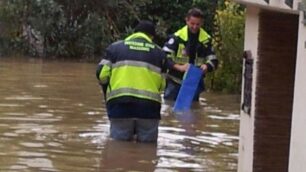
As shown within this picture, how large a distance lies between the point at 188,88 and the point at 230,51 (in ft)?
12.3

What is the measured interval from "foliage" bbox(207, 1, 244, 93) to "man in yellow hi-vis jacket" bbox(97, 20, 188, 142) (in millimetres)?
6136

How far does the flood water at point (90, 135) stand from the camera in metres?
10.2

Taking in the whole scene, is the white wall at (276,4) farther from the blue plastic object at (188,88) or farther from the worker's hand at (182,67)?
the worker's hand at (182,67)

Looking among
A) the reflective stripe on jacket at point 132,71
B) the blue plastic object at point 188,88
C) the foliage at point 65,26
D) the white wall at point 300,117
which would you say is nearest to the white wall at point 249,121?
the white wall at point 300,117

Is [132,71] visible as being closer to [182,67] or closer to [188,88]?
[188,88]

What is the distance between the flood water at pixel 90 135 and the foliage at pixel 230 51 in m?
0.37

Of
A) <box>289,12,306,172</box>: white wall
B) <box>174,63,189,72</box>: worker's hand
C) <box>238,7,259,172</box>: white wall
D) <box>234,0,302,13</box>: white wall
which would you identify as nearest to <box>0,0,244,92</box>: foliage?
<box>174,63,189,72</box>: worker's hand

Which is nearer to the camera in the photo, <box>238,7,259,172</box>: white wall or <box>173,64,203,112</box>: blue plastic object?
<box>238,7,259,172</box>: white wall

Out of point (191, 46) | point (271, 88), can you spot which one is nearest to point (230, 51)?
point (191, 46)

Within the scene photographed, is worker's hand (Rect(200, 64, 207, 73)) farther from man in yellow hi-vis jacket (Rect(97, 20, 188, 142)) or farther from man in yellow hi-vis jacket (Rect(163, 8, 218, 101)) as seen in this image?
man in yellow hi-vis jacket (Rect(97, 20, 188, 142))

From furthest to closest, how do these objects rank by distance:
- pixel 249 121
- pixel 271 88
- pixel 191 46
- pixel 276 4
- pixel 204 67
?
pixel 191 46, pixel 204 67, pixel 249 121, pixel 271 88, pixel 276 4

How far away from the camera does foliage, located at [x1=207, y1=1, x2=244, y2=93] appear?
17344 millimetres

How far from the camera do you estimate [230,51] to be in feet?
57.2

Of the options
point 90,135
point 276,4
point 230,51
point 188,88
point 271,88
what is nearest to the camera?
point 276,4
